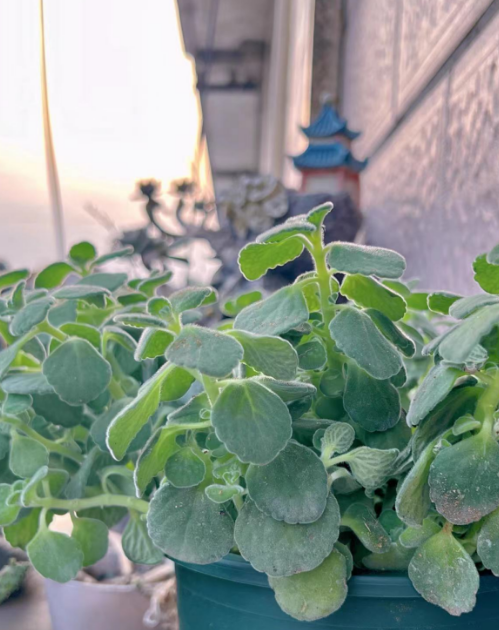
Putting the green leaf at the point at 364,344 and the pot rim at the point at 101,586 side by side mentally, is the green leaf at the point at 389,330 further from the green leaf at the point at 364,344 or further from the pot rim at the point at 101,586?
the pot rim at the point at 101,586

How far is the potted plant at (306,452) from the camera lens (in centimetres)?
27

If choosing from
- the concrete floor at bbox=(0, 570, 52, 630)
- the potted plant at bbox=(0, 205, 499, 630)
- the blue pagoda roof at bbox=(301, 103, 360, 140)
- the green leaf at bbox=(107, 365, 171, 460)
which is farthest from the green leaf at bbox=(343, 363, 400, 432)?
the blue pagoda roof at bbox=(301, 103, 360, 140)

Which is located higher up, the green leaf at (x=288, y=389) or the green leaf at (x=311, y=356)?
the green leaf at (x=288, y=389)

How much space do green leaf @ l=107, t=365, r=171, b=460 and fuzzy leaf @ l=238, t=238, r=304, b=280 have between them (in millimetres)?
73

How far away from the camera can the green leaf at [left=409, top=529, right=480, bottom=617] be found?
10.6 inches

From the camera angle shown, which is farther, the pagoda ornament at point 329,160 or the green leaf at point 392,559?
the pagoda ornament at point 329,160

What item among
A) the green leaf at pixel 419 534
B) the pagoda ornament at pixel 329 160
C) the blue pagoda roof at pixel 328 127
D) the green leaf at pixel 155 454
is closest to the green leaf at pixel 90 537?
the green leaf at pixel 155 454

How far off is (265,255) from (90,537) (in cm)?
25

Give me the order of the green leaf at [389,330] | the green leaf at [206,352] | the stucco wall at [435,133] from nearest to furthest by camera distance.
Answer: the green leaf at [206,352], the green leaf at [389,330], the stucco wall at [435,133]

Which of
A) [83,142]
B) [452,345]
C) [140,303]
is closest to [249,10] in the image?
[83,142]

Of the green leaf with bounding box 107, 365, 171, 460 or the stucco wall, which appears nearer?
the green leaf with bounding box 107, 365, 171, 460

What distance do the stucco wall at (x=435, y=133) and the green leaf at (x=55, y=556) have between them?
0.48m

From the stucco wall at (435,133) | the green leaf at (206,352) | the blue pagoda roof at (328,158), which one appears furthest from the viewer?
the blue pagoda roof at (328,158)

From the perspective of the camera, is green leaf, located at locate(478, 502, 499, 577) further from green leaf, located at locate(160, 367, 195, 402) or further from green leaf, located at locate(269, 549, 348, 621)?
green leaf, located at locate(160, 367, 195, 402)
